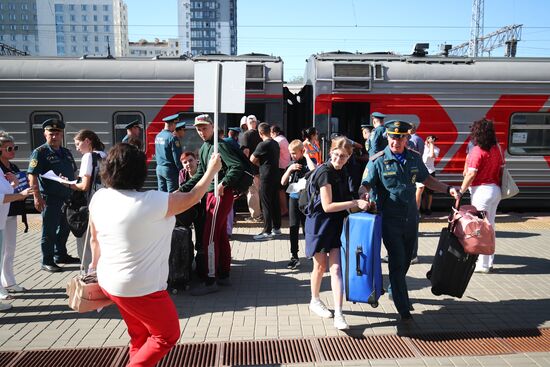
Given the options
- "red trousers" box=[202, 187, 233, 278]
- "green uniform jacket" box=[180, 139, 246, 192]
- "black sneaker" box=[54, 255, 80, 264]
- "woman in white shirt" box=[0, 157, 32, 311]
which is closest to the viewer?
"woman in white shirt" box=[0, 157, 32, 311]

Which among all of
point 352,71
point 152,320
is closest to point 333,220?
point 152,320

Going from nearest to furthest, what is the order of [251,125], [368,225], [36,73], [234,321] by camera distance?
[368,225]
[234,321]
[251,125]
[36,73]

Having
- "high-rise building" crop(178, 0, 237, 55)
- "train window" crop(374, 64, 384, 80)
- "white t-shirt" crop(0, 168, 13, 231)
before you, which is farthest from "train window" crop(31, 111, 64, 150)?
"high-rise building" crop(178, 0, 237, 55)

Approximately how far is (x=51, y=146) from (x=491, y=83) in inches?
344

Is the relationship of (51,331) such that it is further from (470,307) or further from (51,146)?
(470,307)

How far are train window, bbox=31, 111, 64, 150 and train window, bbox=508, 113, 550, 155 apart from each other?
9.86 m

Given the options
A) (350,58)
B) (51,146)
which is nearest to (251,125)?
(350,58)

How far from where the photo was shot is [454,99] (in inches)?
391

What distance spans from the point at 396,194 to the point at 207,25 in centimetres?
15701

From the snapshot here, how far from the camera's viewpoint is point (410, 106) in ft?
32.4

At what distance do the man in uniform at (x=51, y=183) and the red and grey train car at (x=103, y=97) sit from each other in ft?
11.8

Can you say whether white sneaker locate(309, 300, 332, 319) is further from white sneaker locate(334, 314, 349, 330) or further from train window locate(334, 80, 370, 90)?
train window locate(334, 80, 370, 90)

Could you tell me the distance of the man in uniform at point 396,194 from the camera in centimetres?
449

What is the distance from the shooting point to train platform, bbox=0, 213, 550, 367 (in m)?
3.97
